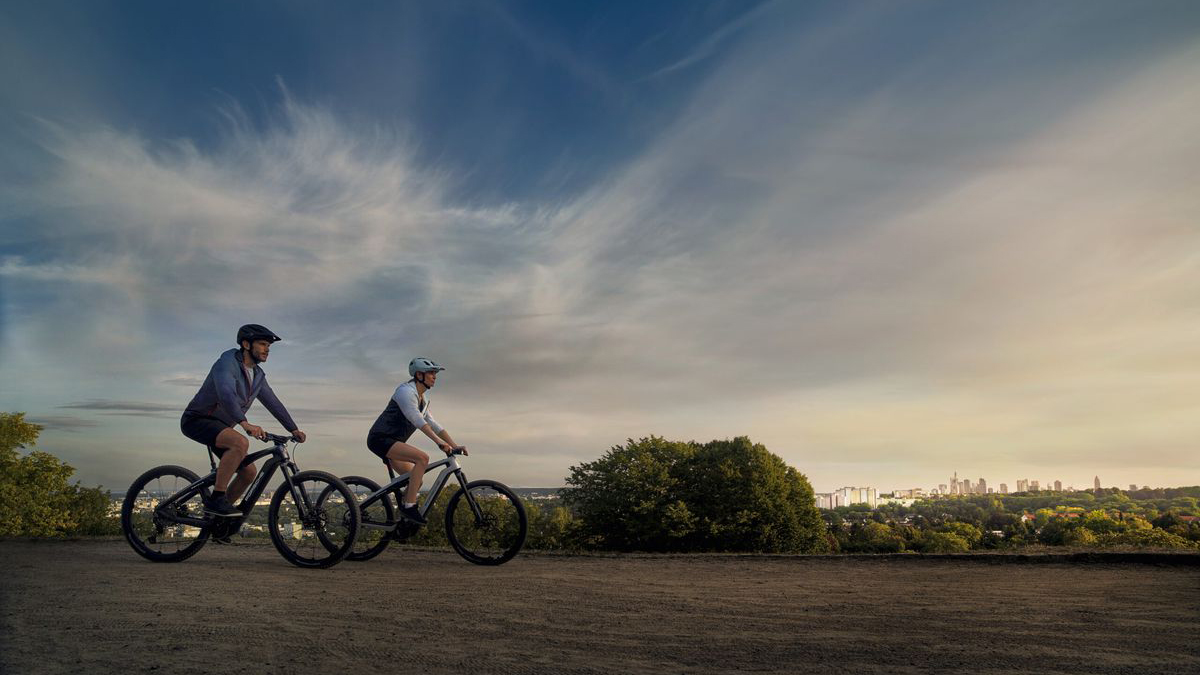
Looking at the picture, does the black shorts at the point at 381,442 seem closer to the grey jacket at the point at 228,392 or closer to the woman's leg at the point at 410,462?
the woman's leg at the point at 410,462

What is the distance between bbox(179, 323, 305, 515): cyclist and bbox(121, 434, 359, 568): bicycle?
0.60 ft

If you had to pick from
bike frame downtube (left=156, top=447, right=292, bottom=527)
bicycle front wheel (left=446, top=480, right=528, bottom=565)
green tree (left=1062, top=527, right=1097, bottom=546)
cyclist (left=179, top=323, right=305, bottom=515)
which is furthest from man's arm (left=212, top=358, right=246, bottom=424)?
green tree (left=1062, top=527, right=1097, bottom=546)

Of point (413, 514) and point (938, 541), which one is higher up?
point (413, 514)

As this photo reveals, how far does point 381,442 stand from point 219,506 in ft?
7.74

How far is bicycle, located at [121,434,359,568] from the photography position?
1030cm

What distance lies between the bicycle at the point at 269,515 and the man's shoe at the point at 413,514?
791 millimetres

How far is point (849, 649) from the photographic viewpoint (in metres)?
5.73

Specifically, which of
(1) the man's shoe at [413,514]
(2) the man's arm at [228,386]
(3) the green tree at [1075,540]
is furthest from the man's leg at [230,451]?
(3) the green tree at [1075,540]

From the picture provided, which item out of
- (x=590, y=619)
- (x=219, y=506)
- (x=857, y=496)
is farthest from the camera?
(x=857, y=496)

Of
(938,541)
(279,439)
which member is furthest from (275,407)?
(938,541)

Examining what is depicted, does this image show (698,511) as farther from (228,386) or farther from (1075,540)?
(228,386)

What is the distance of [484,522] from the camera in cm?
1111

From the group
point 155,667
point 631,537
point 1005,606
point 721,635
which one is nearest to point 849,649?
point 721,635

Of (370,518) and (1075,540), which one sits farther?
(1075,540)
